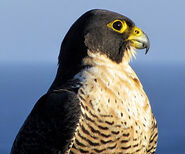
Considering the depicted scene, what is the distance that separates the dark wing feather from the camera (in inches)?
209

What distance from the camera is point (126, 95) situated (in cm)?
548

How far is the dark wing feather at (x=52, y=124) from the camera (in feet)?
17.4

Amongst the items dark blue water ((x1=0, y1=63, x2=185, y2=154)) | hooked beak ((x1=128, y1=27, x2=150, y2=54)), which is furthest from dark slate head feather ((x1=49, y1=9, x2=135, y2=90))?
dark blue water ((x1=0, y1=63, x2=185, y2=154))

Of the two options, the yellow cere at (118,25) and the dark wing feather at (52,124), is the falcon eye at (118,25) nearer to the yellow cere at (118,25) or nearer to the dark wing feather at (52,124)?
the yellow cere at (118,25)

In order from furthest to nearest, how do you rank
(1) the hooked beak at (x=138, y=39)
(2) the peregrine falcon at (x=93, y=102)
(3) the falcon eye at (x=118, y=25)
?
1. (1) the hooked beak at (x=138, y=39)
2. (3) the falcon eye at (x=118, y=25)
3. (2) the peregrine falcon at (x=93, y=102)

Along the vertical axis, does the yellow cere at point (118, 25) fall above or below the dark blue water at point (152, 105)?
above

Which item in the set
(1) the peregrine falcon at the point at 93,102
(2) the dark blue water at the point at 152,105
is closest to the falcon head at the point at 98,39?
(1) the peregrine falcon at the point at 93,102

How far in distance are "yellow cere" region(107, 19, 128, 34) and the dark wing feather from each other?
82cm


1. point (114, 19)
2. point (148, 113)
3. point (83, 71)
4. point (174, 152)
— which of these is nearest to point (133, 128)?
point (148, 113)

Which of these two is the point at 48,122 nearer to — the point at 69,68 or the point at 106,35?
the point at 69,68

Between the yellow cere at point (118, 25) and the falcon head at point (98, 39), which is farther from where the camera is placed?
the yellow cere at point (118, 25)

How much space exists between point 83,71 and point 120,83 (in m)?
0.38

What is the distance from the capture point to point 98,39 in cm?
557

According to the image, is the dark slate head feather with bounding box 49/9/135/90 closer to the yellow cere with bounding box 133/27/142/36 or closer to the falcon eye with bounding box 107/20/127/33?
the falcon eye with bounding box 107/20/127/33
